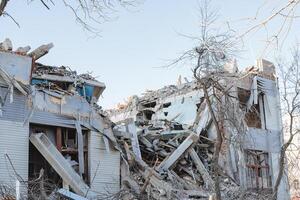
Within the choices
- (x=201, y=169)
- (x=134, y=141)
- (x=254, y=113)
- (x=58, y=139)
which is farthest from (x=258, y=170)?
(x=58, y=139)

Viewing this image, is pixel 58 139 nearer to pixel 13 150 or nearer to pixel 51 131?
pixel 51 131

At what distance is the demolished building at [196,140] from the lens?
1470 cm

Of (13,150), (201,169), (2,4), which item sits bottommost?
(201,169)

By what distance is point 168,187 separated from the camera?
1371 cm

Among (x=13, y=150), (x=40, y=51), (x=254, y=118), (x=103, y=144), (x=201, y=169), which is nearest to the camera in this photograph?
(x=13, y=150)

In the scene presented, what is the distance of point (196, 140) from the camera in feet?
56.0

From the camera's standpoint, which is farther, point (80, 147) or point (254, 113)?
point (254, 113)

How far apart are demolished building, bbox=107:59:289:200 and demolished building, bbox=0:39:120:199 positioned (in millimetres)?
913

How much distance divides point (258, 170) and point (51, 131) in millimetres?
9972

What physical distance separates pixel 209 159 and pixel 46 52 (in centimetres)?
790

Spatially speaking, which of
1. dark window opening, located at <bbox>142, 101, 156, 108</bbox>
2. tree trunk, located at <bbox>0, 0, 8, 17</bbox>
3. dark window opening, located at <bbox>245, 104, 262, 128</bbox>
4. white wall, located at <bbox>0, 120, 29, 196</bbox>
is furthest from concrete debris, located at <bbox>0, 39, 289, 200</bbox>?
tree trunk, located at <bbox>0, 0, 8, 17</bbox>

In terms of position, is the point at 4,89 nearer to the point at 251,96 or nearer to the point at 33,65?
the point at 33,65

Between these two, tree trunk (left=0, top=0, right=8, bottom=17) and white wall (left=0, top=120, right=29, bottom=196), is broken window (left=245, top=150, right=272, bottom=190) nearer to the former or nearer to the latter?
white wall (left=0, top=120, right=29, bottom=196)

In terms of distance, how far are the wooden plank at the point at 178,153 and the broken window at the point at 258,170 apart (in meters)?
3.41
